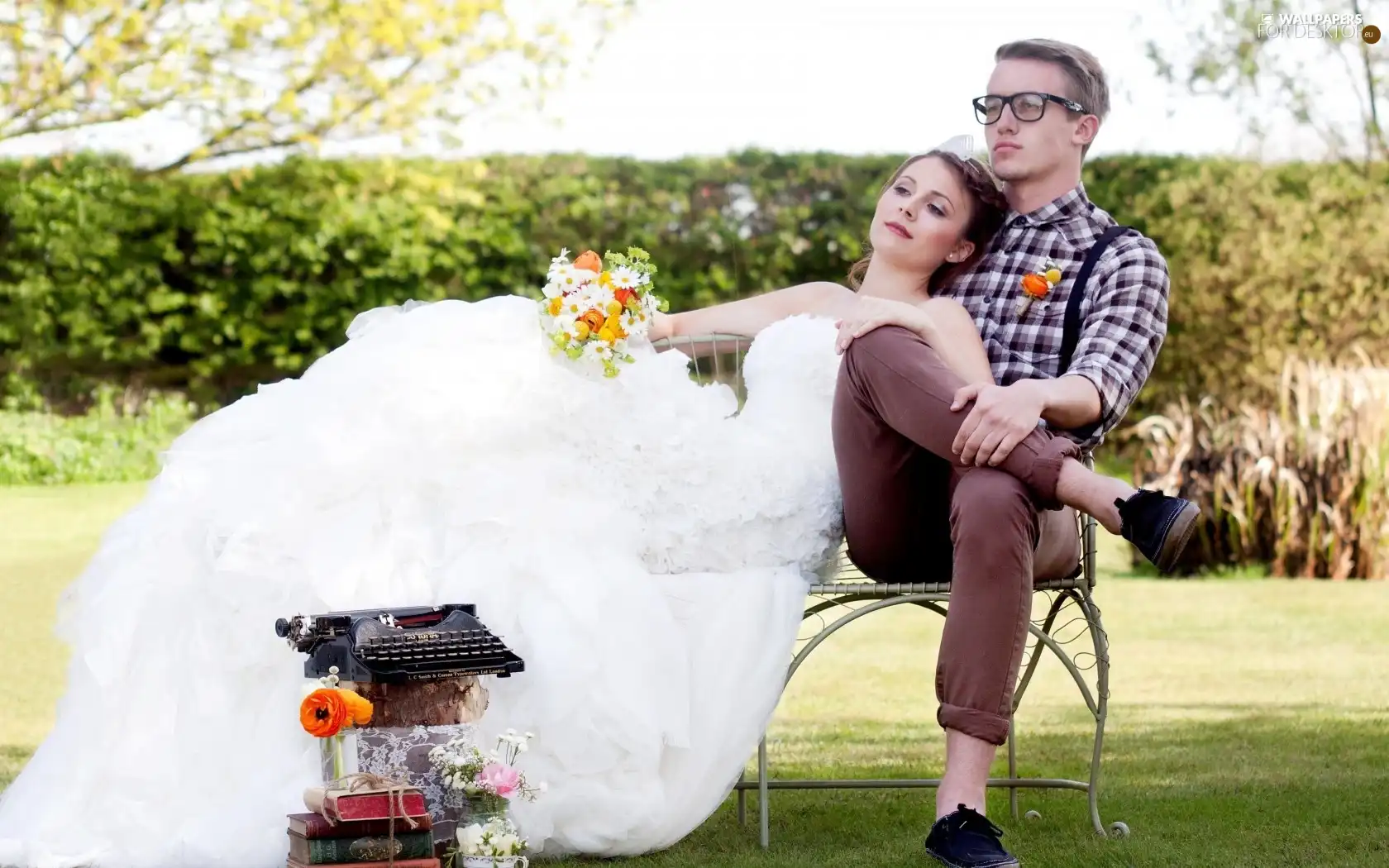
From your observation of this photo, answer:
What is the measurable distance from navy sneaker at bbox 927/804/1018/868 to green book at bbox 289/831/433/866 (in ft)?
2.71

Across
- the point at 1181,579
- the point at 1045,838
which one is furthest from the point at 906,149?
the point at 1045,838

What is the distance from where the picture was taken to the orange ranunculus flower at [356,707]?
7.97 ft

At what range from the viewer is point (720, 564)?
9.84 ft

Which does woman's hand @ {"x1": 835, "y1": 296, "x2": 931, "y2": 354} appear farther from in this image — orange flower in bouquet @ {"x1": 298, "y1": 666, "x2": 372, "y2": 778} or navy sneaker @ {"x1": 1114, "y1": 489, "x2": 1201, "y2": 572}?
orange flower in bouquet @ {"x1": 298, "y1": 666, "x2": 372, "y2": 778}

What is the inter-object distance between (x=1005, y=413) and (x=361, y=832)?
1.22m

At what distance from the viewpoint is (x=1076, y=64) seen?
3.31 metres

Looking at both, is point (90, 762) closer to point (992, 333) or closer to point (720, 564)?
point (720, 564)

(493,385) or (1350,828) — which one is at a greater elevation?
(493,385)

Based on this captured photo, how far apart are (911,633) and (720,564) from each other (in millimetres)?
3762

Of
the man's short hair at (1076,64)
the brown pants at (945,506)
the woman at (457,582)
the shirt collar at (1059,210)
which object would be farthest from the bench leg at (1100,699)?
the man's short hair at (1076,64)

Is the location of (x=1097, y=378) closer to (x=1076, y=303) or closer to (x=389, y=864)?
(x=1076, y=303)

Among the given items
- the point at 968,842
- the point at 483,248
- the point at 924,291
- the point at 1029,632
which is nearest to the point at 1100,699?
the point at 1029,632

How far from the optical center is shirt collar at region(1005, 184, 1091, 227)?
3303 millimetres

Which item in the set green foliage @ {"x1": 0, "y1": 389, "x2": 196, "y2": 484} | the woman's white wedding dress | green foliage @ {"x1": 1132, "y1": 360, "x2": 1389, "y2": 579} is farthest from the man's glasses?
green foliage @ {"x1": 0, "y1": 389, "x2": 196, "y2": 484}
